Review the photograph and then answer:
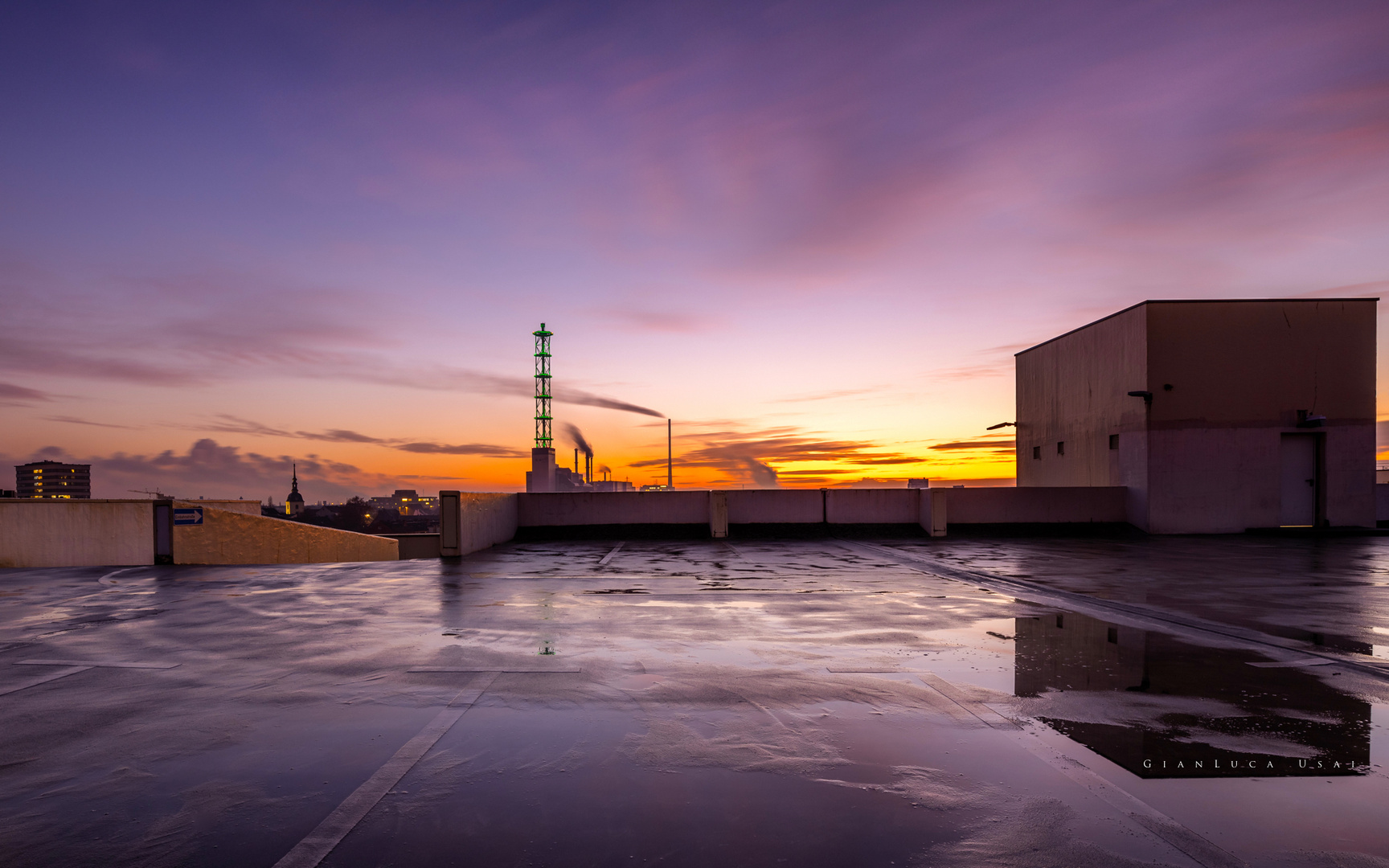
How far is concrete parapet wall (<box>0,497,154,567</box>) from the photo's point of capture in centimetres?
1680

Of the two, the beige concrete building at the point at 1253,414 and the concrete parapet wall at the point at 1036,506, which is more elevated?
the beige concrete building at the point at 1253,414

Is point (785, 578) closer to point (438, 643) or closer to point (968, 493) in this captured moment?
point (438, 643)

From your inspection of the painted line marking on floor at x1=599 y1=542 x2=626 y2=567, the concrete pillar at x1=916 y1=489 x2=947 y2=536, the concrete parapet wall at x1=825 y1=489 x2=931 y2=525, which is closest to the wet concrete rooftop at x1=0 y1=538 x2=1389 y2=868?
the painted line marking on floor at x1=599 y1=542 x2=626 y2=567

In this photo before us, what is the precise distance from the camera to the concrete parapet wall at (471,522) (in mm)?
17156

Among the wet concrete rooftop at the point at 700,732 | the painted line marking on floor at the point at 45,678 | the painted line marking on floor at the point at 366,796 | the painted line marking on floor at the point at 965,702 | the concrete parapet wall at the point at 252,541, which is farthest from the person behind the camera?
the concrete parapet wall at the point at 252,541

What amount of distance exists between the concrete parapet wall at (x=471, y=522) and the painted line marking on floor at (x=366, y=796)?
12330 millimetres

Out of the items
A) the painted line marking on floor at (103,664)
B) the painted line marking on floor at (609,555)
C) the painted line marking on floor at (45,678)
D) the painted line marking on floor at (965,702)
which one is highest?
the painted line marking on floor at (965,702)

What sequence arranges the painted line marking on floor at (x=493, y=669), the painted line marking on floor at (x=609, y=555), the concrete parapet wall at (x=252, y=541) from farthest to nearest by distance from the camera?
the concrete parapet wall at (x=252, y=541) → the painted line marking on floor at (x=609, y=555) → the painted line marking on floor at (x=493, y=669)

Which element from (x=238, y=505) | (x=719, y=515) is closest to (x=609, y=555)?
(x=719, y=515)

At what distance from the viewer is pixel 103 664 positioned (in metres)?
6.97

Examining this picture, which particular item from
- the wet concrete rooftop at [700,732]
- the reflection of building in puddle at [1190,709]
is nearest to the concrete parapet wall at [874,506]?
the wet concrete rooftop at [700,732]

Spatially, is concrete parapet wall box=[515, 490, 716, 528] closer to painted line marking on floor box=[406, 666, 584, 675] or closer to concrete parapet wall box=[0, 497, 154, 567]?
concrete parapet wall box=[0, 497, 154, 567]

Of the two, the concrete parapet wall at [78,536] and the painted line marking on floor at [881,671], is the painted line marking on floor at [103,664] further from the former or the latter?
the concrete parapet wall at [78,536]

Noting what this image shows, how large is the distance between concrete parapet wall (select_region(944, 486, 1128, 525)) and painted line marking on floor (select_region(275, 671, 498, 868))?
21067mm
